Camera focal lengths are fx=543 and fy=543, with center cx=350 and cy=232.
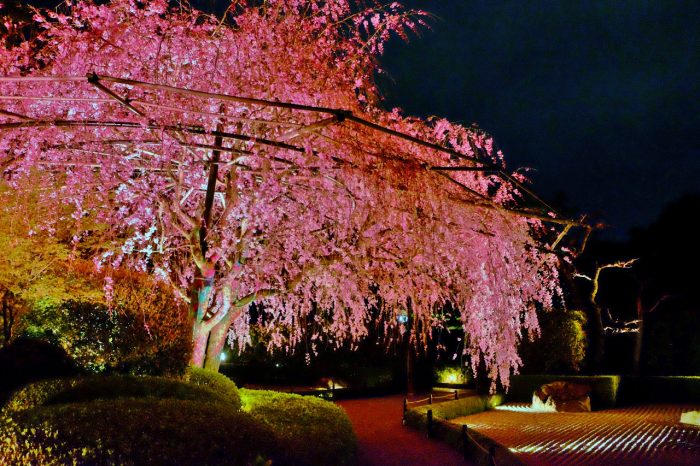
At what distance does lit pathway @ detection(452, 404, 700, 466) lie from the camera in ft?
31.6

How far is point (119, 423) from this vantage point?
5.14 metres

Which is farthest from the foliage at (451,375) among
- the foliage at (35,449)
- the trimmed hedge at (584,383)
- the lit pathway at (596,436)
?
the foliage at (35,449)

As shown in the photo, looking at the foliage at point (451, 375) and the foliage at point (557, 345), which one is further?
the foliage at point (451, 375)

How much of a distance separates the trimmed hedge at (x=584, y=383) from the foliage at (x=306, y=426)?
39.9 ft

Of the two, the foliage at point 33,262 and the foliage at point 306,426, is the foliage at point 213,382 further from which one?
the foliage at point 33,262

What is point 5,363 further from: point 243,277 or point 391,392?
point 391,392

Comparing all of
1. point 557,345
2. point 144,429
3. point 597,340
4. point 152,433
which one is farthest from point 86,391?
point 597,340

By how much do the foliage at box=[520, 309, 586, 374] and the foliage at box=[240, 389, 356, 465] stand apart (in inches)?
509

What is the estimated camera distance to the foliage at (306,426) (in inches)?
262

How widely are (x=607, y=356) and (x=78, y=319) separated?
2249 centimetres

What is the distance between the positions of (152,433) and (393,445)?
6.99 metres

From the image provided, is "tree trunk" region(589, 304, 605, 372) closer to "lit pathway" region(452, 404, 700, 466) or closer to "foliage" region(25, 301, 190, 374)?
"lit pathway" region(452, 404, 700, 466)

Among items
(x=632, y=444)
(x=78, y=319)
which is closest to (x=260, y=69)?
(x=78, y=319)

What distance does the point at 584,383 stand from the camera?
1869 cm
